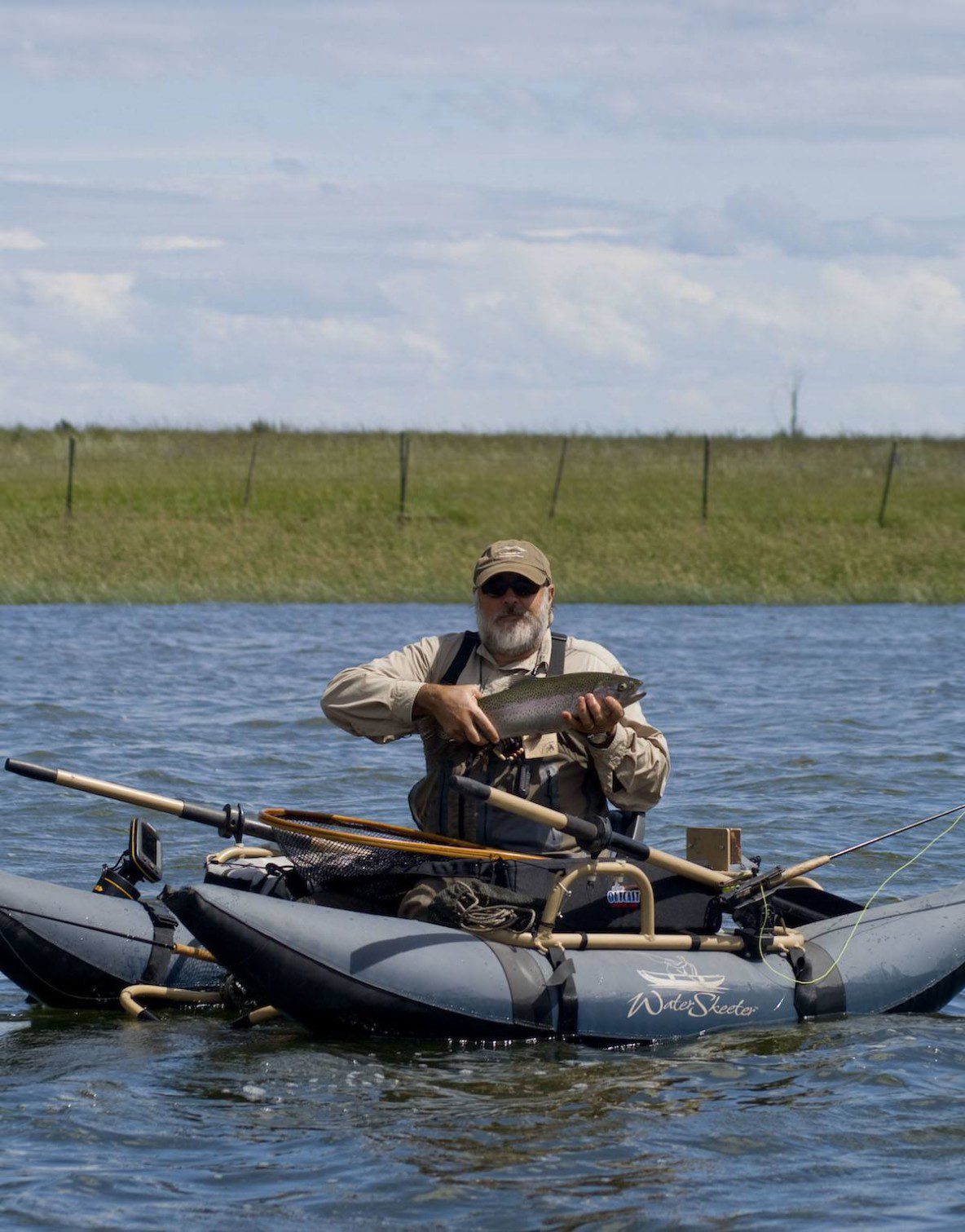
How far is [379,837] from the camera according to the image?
6.83 m

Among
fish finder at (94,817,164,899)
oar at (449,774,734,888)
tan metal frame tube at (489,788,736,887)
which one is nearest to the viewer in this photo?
oar at (449,774,734,888)

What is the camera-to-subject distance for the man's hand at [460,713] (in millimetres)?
6598

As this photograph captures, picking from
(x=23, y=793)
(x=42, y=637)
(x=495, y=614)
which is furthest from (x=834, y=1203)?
(x=42, y=637)

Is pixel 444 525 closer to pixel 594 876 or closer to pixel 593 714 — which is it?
pixel 594 876

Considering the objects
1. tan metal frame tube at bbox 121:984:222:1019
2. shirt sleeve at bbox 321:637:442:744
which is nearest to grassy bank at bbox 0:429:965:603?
tan metal frame tube at bbox 121:984:222:1019

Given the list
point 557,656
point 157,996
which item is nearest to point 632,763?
point 557,656

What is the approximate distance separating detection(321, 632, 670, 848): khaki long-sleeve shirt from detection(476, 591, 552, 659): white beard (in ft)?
0.27

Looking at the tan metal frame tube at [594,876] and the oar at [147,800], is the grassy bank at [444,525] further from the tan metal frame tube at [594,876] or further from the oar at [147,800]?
the tan metal frame tube at [594,876]

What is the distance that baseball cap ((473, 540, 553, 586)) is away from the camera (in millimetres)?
6977

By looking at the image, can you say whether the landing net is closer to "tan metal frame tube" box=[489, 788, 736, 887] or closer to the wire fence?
"tan metal frame tube" box=[489, 788, 736, 887]

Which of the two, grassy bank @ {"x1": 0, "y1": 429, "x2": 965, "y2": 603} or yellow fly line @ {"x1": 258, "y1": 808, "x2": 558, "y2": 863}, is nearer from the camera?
yellow fly line @ {"x1": 258, "y1": 808, "x2": 558, "y2": 863}

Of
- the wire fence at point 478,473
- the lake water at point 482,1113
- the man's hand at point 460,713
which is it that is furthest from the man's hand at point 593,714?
the wire fence at point 478,473

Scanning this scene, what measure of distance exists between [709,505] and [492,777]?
27334 millimetres

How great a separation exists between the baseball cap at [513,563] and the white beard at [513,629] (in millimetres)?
114
